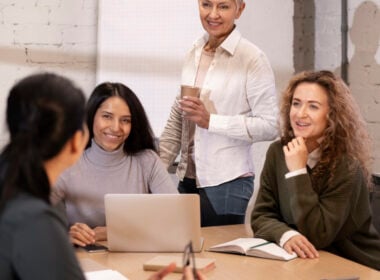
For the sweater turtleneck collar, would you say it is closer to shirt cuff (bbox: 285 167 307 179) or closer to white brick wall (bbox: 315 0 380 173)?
shirt cuff (bbox: 285 167 307 179)

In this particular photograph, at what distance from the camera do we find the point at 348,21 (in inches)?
144

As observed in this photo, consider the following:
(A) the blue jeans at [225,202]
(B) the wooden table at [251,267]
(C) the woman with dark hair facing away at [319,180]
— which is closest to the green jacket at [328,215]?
(C) the woman with dark hair facing away at [319,180]

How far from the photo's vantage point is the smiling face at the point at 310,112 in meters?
2.32

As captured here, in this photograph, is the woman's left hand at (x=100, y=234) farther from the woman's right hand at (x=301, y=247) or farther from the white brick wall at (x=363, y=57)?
the white brick wall at (x=363, y=57)

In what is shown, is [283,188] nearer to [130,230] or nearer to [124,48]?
[130,230]

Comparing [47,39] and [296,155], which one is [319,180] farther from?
Answer: [47,39]

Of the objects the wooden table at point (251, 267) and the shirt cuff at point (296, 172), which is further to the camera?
the shirt cuff at point (296, 172)

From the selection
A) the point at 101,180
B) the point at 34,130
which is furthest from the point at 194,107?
the point at 34,130

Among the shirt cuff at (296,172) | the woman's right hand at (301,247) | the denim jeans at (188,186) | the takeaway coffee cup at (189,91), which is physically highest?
the takeaway coffee cup at (189,91)

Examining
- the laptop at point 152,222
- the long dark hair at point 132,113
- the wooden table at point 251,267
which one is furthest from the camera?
the long dark hair at point 132,113

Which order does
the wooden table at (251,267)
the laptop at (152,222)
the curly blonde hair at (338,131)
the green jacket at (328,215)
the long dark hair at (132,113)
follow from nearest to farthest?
the wooden table at (251,267) < the laptop at (152,222) < the green jacket at (328,215) < the curly blonde hair at (338,131) < the long dark hair at (132,113)

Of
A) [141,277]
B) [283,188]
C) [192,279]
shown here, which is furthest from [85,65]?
[192,279]

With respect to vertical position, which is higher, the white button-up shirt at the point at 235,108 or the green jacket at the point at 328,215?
the white button-up shirt at the point at 235,108

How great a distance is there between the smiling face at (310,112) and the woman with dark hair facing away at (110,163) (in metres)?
0.55
